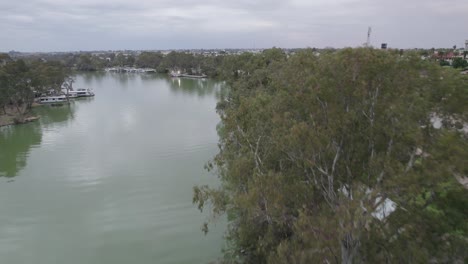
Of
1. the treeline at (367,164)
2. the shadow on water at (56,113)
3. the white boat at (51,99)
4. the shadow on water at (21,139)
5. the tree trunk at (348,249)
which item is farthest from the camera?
the white boat at (51,99)

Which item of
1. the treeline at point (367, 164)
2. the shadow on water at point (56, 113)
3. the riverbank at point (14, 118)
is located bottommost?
the shadow on water at point (56, 113)

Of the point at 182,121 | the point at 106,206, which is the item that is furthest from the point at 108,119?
the point at 106,206

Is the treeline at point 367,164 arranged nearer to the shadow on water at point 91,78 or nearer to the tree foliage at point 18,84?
the tree foliage at point 18,84

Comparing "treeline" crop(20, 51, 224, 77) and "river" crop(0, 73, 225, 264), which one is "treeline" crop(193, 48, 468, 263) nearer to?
"river" crop(0, 73, 225, 264)

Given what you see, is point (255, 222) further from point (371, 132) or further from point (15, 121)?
point (15, 121)

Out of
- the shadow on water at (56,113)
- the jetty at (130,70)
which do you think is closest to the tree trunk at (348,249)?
the shadow on water at (56,113)

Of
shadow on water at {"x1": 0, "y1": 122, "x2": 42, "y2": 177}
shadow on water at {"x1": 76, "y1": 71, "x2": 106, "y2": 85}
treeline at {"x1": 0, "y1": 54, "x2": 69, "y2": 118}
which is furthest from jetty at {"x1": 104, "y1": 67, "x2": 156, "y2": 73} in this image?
shadow on water at {"x1": 0, "y1": 122, "x2": 42, "y2": 177}
